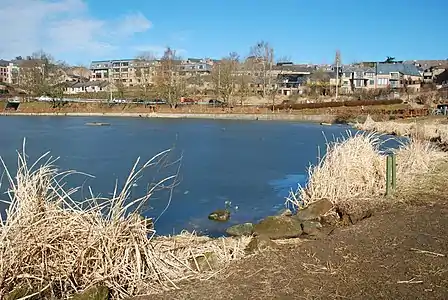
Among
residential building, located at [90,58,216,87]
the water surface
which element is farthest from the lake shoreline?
the water surface

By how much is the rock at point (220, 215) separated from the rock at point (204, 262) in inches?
141

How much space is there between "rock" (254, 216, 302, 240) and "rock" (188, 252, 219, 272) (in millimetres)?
1590

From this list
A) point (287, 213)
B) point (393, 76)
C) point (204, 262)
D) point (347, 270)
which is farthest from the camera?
point (393, 76)

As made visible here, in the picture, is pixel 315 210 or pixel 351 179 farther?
pixel 351 179

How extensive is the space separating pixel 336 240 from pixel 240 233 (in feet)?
6.55

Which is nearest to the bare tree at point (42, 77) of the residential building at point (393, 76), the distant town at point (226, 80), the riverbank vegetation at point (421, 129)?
the distant town at point (226, 80)

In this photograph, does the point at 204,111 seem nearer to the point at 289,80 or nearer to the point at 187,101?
the point at 187,101

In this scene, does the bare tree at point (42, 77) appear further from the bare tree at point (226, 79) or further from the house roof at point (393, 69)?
the house roof at point (393, 69)

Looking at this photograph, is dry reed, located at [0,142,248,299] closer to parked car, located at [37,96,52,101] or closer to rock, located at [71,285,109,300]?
rock, located at [71,285,109,300]

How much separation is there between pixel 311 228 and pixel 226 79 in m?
47.8

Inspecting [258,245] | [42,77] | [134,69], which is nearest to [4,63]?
[134,69]

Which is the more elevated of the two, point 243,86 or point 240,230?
point 243,86

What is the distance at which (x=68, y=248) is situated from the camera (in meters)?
4.30

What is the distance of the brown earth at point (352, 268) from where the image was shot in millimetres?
4164
